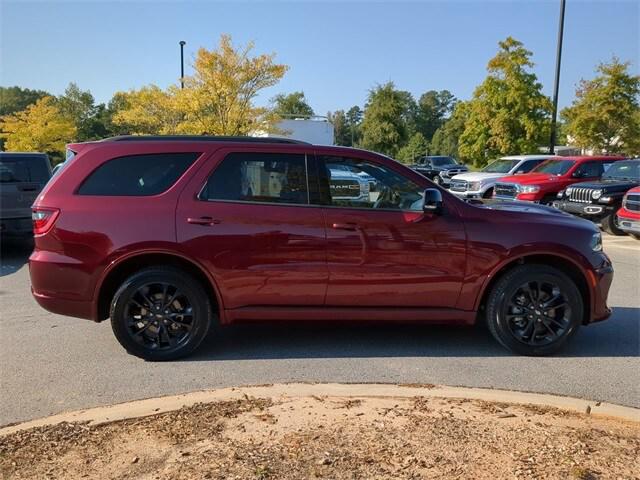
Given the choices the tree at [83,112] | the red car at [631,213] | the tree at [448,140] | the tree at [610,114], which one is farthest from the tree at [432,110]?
the red car at [631,213]

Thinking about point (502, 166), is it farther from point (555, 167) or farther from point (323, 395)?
point (323, 395)

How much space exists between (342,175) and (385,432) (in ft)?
7.62

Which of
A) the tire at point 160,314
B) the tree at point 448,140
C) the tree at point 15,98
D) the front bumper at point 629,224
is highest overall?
the tree at point 15,98

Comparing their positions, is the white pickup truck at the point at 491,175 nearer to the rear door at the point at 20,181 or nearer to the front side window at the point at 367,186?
the rear door at the point at 20,181

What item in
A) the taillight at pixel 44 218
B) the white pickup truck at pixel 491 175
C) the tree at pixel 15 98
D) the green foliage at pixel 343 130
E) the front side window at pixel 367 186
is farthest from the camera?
the green foliage at pixel 343 130

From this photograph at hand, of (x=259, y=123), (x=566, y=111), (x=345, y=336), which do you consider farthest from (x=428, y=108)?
(x=345, y=336)

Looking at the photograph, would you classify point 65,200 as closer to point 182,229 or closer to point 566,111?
point 182,229

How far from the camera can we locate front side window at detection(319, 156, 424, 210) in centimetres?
485

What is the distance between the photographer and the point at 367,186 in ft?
16.1

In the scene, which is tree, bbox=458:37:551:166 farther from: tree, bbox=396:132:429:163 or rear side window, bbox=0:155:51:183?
tree, bbox=396:132:429:163

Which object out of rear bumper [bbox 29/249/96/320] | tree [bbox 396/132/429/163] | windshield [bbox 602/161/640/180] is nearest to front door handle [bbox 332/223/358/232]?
rear bumper [bbox 29/249/96/320]

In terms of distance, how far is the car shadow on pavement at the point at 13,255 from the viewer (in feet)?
30.2

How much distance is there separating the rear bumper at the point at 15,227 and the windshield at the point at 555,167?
519 inches

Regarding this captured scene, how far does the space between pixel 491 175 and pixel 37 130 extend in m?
32.5
